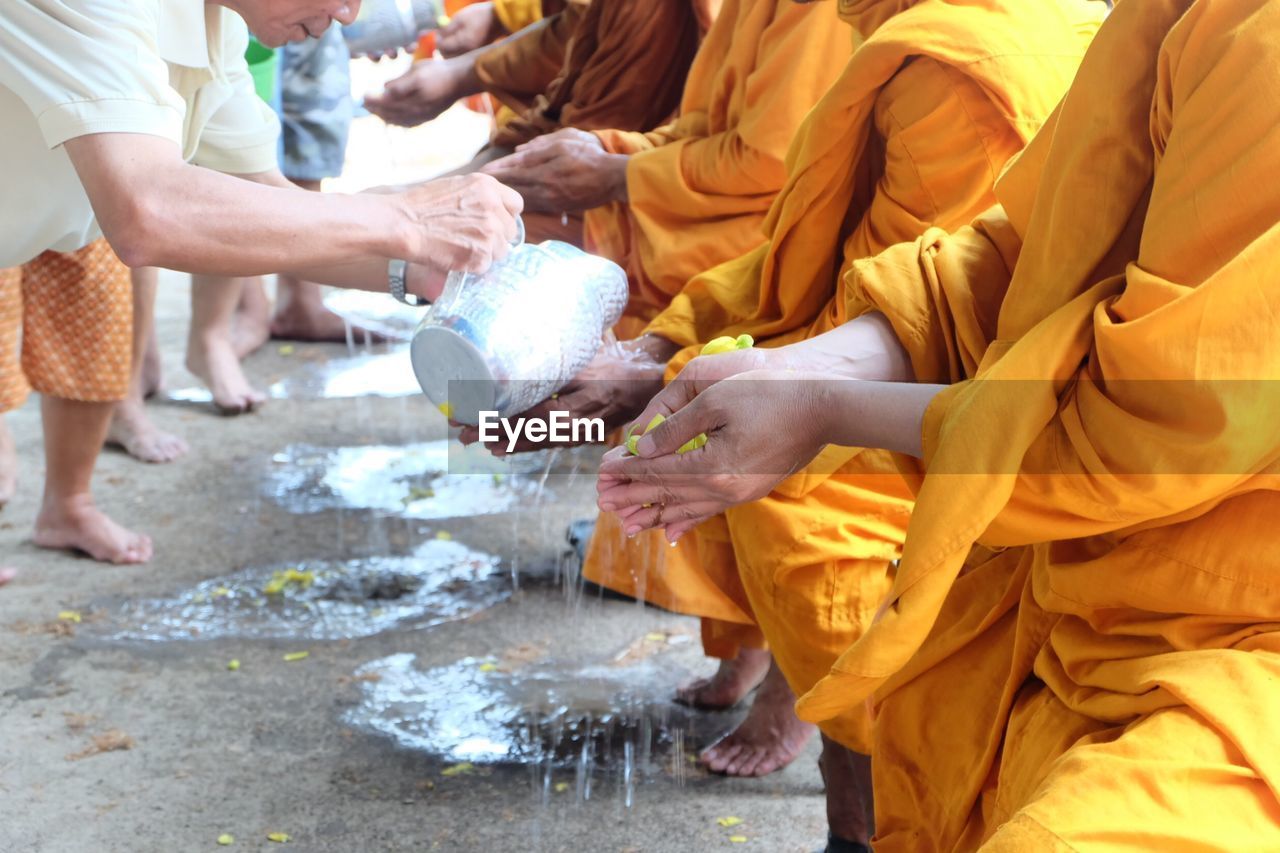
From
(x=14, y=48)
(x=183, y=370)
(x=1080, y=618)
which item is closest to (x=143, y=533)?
(x=183, y=370)

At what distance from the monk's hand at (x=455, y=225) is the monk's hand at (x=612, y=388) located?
0.33m

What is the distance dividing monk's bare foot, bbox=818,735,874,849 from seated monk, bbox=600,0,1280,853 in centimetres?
46

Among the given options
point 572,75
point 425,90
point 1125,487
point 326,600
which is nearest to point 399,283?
point 326,600

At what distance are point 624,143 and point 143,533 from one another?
1.70 metres

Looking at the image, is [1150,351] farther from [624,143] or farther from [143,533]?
[143,533]

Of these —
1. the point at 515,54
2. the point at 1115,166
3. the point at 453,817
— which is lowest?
the point at 453,817

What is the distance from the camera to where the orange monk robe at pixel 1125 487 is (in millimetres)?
1276

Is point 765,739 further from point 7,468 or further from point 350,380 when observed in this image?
point 350,380

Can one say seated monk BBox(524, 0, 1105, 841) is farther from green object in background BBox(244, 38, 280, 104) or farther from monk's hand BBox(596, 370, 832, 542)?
green object in background BBox(244, 38, 280, 104)

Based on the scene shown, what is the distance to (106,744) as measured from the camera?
262 cm

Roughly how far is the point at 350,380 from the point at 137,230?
2967mm

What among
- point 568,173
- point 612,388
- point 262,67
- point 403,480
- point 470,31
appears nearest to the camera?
point 612,388

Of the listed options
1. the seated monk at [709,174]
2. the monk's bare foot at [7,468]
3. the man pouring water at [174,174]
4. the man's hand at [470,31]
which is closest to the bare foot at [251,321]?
the monk's bare foot at [7,468]

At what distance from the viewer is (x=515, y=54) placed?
3955 mm
